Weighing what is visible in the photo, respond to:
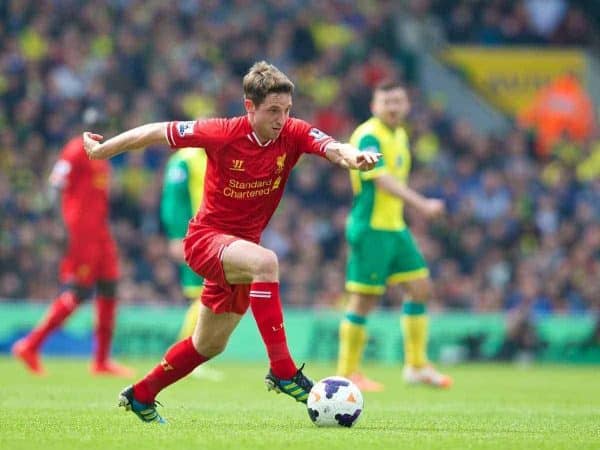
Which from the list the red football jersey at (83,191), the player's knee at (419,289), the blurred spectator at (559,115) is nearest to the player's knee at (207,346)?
the player's knee at (419,289)

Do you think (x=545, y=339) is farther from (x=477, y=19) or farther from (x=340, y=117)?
(x=477, y=19)

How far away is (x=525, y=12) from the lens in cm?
2688

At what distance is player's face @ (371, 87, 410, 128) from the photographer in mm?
11914

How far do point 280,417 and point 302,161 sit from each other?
12.6m

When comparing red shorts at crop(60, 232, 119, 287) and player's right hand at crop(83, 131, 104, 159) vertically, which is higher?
player's right hand at crop(83, 131, 104, 159)

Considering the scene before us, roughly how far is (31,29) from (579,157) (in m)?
9.96

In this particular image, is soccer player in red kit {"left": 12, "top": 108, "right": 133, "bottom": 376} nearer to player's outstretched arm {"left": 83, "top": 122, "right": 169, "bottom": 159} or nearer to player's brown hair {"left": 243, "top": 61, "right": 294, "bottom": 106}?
player's outstretched arm {"left": 83, "top": 122, "right": 169, "bottom": 159}

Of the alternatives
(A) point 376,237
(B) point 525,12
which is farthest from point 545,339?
(B) point 525,12

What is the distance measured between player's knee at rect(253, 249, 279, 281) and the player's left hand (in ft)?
2.41

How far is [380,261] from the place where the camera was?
38.5 feet

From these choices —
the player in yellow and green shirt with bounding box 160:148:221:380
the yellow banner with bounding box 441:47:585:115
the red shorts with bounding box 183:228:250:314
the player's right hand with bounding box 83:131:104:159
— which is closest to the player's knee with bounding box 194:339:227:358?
the red shorts with bounding box 183:228:250:314

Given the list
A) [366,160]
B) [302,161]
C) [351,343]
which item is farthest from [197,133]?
[302,161]

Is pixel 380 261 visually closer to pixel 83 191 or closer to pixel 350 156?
pixel 83 191

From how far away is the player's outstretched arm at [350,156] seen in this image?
280 inches
